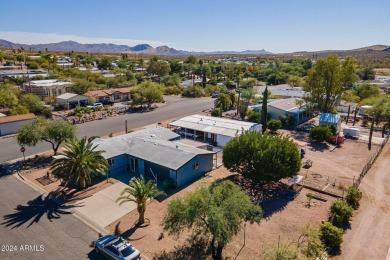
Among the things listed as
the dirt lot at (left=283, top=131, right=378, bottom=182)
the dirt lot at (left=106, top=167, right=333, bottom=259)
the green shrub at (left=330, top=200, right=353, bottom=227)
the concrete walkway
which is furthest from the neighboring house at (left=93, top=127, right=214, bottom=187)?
the green shrub at (left=330, top=200, right=353, bottom=227)

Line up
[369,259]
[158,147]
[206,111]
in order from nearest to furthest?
[369,259] < [158,147] < [206,111]

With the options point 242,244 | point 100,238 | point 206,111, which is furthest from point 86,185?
point 206,111

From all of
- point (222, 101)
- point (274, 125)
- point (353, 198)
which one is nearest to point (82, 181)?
point (353, 198)

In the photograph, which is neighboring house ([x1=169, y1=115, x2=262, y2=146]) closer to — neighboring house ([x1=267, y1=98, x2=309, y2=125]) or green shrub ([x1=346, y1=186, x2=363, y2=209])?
neighboring house ([x1=267, y1=98, x2=309, y2=125])

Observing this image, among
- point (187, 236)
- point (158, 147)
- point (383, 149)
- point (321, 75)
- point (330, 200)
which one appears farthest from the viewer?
point (321, 75)

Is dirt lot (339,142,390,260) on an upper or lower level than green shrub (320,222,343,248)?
lower

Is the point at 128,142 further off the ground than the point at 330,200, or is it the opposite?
the point at 128,142

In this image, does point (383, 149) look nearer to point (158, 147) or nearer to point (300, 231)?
point (300, 231)
